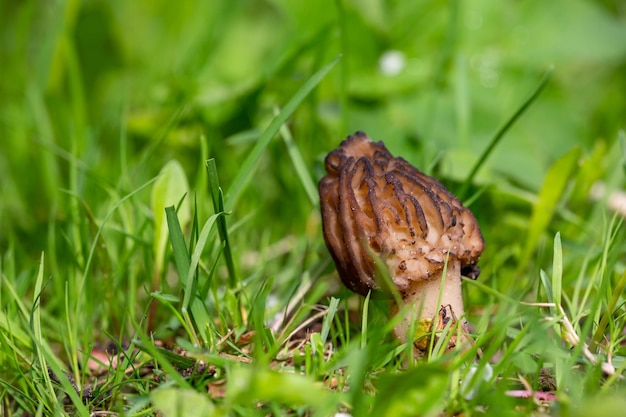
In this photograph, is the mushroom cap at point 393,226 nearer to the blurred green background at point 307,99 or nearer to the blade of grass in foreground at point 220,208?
the blade of grass in foreground at point 220,208

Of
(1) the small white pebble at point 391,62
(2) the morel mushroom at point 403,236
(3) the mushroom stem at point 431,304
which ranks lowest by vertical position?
(3) the mushroom stem at point 431,304

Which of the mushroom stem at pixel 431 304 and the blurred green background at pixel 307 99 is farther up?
the blurred green background at pixel 307 99

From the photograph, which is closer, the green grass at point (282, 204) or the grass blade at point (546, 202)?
the green grass at point (282, 204)

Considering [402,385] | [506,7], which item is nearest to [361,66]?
[506,7]

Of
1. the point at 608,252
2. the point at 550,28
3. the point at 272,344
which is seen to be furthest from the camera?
Answer: the point at 550,28

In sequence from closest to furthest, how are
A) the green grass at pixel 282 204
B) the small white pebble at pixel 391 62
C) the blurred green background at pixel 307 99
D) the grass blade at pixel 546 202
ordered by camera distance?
1. the green grass at pixel 282 204
2. the grass blade at pixel 546 202
3. the blurred green background at pixel 307 99
4. the small white pebble at pixel 391 62

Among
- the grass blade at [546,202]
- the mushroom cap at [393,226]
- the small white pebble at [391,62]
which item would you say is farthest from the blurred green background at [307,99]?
the mushroom cap at [393,226]

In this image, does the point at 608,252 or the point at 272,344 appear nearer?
the point at 272,344

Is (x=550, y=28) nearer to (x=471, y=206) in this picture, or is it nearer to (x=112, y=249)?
(x=471, y=206)
